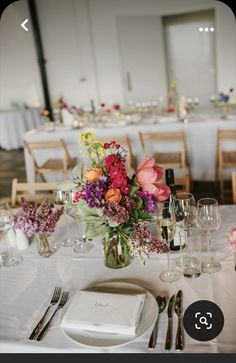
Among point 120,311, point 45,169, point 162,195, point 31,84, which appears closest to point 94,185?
point 162,195

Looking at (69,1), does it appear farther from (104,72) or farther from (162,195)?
(162,195)

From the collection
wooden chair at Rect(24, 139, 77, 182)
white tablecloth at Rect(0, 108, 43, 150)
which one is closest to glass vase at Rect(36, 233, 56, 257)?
wooden chair at Rect(24, 139, 77, 182)

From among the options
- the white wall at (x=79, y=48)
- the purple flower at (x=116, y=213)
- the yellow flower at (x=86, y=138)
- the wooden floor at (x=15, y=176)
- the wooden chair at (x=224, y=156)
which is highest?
the white wall at (x=79, y=48)

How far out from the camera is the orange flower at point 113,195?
1300mm

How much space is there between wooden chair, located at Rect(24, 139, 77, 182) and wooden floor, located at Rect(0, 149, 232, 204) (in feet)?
2.68

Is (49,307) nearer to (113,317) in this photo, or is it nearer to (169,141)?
(113,317)

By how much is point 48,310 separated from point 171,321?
39 cm

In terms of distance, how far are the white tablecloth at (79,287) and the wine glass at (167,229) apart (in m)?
0.03

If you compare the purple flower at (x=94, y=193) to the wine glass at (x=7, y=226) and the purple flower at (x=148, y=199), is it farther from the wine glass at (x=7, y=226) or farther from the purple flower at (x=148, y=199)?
the wine glass at (x=7, y=226)

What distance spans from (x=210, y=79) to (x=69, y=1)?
2.84 meters

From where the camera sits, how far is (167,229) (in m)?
1.39

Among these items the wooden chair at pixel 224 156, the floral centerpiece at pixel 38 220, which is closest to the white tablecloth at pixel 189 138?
the wooden chair at pixel 224 156

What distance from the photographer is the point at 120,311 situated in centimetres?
119

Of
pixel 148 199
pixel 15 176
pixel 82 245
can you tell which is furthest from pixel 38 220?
pixel 15 176
